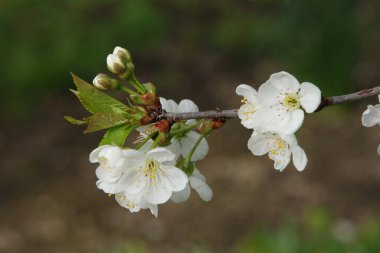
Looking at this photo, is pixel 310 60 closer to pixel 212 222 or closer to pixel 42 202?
pixel 212 222

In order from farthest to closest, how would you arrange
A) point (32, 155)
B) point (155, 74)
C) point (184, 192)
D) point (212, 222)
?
1. point (155, 74)
2. point (32, 155)
3. point (212, 222)
4. point (184, 192)

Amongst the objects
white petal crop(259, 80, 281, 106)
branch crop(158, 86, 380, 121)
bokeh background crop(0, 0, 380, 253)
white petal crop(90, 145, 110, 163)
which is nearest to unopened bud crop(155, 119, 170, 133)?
branch crop(158, 86, 380, 121)

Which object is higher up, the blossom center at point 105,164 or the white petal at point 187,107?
the white petal at point 187,107

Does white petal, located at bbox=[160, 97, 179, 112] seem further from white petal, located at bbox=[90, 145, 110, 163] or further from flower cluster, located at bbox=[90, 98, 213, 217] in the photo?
white petal, located at bbox=[90, 145, 110, 163]

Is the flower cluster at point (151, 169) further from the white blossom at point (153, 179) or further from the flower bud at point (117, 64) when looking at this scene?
the flower bud at point (117, 64)

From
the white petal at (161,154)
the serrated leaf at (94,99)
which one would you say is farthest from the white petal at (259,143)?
the serrated leaf at (94,99)

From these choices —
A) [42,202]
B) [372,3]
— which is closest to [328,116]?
[372,3]

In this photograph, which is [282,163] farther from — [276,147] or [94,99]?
[94,99]

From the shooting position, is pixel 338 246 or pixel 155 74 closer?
pixel 338 246
